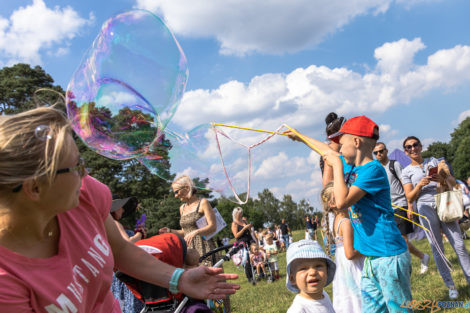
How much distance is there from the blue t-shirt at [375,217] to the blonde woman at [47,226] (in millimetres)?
1970

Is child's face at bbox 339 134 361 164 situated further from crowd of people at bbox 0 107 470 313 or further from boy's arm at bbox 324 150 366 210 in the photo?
boy's arm at bbox 324 150 366 210

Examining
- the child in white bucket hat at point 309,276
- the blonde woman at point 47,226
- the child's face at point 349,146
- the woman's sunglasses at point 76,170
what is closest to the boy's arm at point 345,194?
the child's face at point 349,146

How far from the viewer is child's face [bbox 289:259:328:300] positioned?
262 centimetres

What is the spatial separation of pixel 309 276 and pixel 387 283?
0.60 metres

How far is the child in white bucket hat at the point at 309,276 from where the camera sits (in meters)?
2.56

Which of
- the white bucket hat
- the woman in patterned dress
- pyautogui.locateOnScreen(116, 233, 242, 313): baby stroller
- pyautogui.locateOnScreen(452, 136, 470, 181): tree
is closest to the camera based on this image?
A: the white bucket hat

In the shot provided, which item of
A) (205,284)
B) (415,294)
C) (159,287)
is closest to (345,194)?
(205,284)

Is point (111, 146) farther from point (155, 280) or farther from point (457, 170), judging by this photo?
point (457, 170)

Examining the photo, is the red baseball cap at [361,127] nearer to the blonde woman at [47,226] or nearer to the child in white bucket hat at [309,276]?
the child in white bucket hat at [309,276]

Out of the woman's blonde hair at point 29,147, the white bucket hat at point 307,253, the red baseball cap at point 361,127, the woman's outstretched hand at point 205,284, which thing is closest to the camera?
the woman's blonde hair at point 29,147

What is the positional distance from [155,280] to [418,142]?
184 inches

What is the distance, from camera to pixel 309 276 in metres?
2.65

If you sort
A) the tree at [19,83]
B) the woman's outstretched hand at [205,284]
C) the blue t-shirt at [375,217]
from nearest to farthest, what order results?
the woman's outstretched hand at [205,284] < the blue t-shirt at [375,217] < the tree at [19,83]

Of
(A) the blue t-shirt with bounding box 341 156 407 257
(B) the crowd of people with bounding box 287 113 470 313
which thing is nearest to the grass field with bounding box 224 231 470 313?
(B) the crowd of people with bounding box 287 113 470 313
